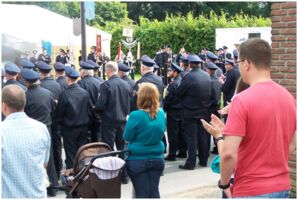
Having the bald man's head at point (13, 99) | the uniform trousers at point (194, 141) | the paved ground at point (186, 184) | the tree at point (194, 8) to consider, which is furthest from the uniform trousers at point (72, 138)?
the tree at point (194, 8)

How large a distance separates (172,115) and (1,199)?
6.42m

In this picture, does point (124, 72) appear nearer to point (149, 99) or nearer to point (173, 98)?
point (173, 98)

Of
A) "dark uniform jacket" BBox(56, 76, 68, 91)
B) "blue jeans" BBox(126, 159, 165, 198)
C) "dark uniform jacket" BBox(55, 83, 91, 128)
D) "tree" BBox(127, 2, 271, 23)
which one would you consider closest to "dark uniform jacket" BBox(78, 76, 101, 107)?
"dark uniform jacket" BBox(56, 76, 68, 91)

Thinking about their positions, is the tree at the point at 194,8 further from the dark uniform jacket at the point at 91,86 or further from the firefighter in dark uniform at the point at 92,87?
the dark uniform jacket at the point at 91,86

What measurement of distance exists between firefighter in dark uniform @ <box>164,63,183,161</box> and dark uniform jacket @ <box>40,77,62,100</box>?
7.82 ft

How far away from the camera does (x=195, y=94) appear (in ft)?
30.8

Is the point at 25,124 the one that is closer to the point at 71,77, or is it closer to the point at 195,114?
the point at 71,77

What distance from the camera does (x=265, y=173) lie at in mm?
3475

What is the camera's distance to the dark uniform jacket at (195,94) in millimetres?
9367

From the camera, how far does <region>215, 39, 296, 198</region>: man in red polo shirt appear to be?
134 inches

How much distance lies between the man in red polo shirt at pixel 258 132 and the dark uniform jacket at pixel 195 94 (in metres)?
5.77

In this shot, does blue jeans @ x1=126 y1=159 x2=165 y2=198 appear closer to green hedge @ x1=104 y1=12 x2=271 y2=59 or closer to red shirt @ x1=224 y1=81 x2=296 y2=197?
red shirt @ x1=224 y1=81 x2=296 y2=197

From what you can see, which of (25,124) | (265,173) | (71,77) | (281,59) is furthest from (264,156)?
(71,77)

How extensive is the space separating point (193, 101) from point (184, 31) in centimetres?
2804
